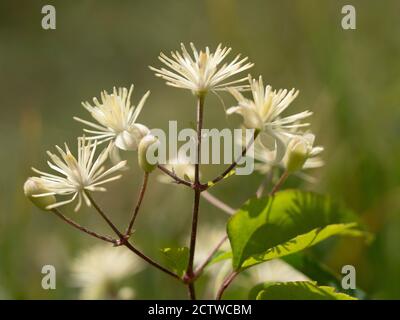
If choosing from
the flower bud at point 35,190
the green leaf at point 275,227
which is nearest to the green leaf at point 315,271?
the green leaf at point 275,227

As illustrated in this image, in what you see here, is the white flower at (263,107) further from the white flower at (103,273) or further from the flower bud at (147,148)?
the white flower at (103,273)

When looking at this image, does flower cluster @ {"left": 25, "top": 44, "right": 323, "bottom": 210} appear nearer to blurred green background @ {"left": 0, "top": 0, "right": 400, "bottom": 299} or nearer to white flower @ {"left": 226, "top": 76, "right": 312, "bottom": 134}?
white flower @ {"left": 226, "top": 76, "right": 312, "bottom": 134}

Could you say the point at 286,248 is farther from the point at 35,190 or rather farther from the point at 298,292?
the point at 35,190

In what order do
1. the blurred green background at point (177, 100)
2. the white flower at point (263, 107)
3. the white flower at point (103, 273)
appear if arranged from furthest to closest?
1. the blurred green background at point (177, 100)
2. the white flower at point (103, 273)
3. the white flower at point (263, 107)

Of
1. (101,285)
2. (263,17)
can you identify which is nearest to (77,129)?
(263,17)

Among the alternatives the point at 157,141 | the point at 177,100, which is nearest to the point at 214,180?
the point at 157,141
